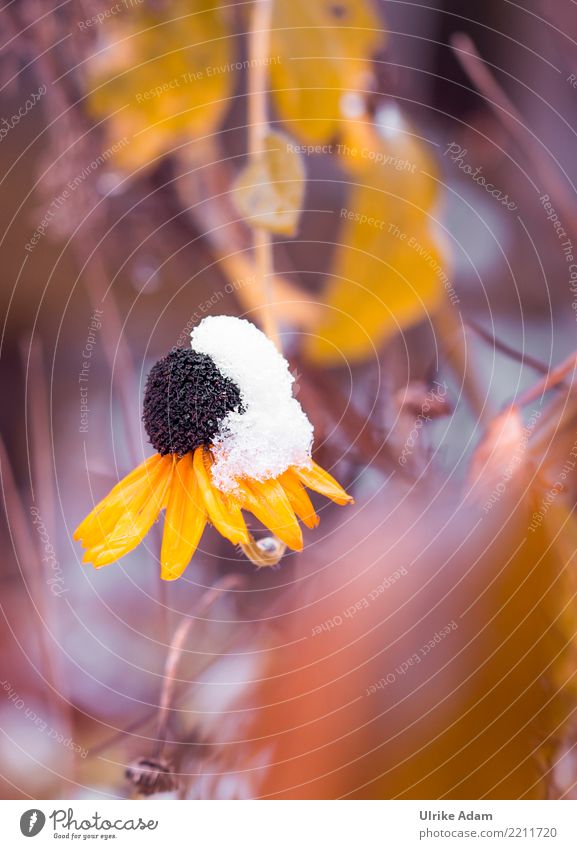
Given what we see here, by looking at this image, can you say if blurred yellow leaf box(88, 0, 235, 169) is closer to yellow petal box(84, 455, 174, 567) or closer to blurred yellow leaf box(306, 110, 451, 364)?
blurred yellow leaf box(306, 110, 451, 364)

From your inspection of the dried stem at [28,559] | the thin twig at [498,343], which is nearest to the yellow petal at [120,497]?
the dried stem at [28,559]

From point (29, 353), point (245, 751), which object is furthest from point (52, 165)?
point (245, 751)

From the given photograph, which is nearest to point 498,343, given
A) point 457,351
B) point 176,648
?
point 457,351

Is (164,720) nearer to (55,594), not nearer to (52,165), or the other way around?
(55,594)

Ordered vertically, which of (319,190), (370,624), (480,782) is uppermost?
(319,190)

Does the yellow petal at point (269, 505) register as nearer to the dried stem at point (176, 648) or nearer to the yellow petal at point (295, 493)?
the yellow petal at point (295, 493)

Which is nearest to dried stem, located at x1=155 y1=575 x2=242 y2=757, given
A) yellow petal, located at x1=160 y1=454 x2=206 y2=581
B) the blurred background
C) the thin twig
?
the blurred background
